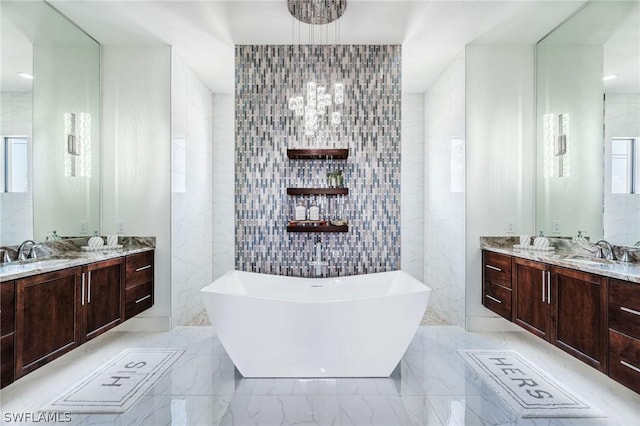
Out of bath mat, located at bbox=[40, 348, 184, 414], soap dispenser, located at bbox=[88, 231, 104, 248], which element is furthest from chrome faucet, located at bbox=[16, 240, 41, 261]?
bath mat, located at bbox=[40, 348, 184, 414]

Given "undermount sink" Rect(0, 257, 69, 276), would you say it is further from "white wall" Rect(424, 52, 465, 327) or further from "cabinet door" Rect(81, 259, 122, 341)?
"white wall" Rect(424, 52, 465, 327)

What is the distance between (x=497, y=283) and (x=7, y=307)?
3803mm

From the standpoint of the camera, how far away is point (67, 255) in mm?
2984

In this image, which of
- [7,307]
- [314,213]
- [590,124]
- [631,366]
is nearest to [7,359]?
[7,307]

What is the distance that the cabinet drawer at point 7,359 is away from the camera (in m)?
1.98

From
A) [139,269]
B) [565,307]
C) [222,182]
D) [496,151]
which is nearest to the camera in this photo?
[565,307]

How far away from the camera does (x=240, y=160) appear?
11.7 feet

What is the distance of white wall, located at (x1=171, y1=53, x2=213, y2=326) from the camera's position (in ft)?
12.3

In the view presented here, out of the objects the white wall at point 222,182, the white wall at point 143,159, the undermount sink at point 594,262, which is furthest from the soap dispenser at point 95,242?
the undermount sink at point 594,262

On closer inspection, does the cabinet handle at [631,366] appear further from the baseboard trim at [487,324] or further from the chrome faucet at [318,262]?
the chrome faucet at [318,262]

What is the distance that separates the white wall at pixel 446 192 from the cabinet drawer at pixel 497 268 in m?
0.24

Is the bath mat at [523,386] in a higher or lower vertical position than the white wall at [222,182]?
lower

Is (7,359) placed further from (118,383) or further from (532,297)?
(532,297)

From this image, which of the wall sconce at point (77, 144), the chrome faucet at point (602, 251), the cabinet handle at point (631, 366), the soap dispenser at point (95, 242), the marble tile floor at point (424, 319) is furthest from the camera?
the marble tile floor at point (424, 319)
